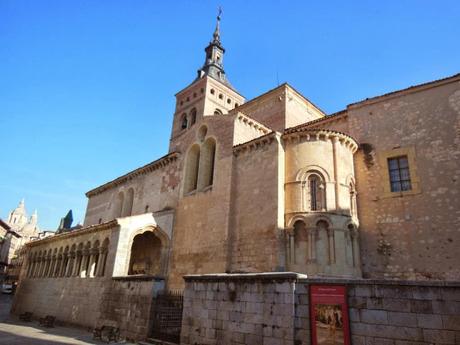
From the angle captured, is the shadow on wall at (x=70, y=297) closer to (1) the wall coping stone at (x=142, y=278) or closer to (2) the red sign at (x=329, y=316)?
(1) the wall coping stone at (x=142, y=278)

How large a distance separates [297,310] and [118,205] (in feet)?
77.2

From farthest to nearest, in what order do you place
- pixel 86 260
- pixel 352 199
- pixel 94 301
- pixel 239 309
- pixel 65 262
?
pixel 65 262
pixel 86 260
pixel 94 301
pixel 352 199
pixel 239 309

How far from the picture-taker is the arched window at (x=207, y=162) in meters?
19.2

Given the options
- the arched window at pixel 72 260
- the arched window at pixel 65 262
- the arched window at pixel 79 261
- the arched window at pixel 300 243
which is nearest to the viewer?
the arched window at pixel 300 243

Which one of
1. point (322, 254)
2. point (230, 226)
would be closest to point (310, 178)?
point (322, 254)

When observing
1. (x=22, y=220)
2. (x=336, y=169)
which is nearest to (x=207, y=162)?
(x=336, y=169)

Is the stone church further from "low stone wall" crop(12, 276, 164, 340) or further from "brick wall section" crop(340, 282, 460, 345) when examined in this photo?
"brick wall section" crop(340, 282, 460, 345)

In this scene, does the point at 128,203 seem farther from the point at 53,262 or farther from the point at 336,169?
the point at 336,169

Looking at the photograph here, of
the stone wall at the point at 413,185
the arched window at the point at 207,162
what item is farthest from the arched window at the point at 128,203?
the stone wall at the point at 413,185

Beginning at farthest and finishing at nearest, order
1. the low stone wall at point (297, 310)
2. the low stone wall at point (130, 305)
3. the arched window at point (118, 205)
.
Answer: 1. the arched window at point (118, 205)
2. the low stone wall at point (130, 305)
3. the low stone wall at point (297, 310)

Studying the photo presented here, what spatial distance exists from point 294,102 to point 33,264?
23.7m

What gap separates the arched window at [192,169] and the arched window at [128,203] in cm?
844

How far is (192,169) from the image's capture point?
67.5ft

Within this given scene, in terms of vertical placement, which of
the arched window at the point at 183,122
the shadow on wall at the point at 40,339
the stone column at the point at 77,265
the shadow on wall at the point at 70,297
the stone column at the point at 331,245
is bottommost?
the shadow on wall at the point at 40,339
